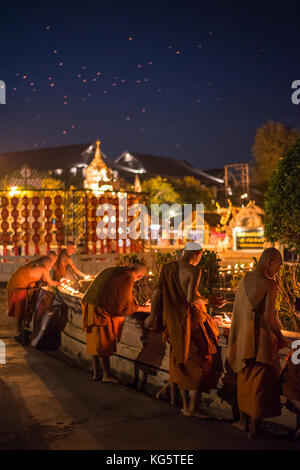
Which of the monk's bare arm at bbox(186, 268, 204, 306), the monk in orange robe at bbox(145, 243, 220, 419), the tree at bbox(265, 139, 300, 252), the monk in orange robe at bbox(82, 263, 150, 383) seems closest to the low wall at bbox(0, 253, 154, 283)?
the tree at bbox(265, 139, 300, 252)

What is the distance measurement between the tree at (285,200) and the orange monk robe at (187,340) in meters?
2.54

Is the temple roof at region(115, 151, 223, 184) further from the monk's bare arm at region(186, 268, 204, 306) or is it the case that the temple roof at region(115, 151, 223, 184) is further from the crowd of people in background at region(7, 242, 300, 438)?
the monk's bare arm at region(186, 268, 204, 306)

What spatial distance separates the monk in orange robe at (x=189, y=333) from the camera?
5.32 meters

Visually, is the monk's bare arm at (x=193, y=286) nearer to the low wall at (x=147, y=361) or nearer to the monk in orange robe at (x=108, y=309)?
the low wall at (x=147, y=361)

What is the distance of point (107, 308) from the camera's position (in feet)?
21.4

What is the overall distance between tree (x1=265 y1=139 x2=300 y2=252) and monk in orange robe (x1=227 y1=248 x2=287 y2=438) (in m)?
2.72

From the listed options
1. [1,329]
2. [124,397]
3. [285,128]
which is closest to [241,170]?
[285,128]

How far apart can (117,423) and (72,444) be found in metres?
0.65

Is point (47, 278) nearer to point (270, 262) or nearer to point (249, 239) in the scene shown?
point (270, 262)

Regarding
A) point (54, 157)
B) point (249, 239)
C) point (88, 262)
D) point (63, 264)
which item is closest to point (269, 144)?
point (249, 239)

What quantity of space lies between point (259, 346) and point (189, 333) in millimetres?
870

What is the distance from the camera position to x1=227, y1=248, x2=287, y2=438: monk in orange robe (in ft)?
15.2

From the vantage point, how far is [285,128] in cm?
4150

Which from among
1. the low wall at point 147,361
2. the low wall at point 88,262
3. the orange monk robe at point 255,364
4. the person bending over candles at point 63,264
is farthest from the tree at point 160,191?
the orange monk robe at point 255,364
